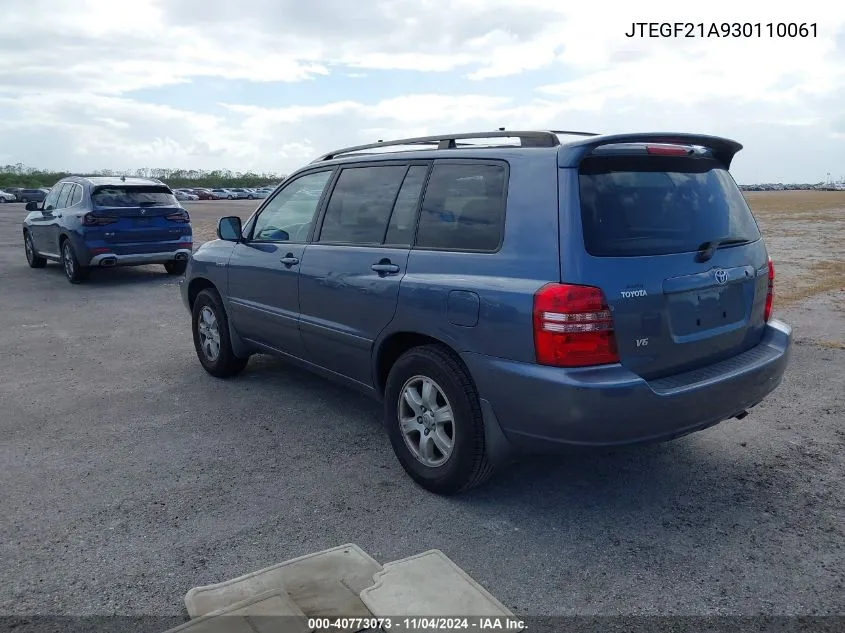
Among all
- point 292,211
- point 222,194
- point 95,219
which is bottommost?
point 95,219

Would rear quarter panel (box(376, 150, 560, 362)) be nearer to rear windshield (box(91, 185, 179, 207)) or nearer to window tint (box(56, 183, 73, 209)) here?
rear windshield (box(91, 185, 179, 207))

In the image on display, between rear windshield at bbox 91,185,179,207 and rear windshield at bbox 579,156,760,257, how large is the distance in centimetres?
1023

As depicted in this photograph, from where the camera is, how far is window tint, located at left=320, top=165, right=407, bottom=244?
4.34 m

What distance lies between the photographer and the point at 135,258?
12.0 meters

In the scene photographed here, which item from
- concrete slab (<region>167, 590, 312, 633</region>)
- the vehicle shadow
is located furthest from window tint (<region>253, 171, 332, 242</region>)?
the vehicle shadow

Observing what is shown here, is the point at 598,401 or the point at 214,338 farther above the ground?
the point at 598,401

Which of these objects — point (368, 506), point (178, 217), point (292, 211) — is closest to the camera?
point (368, 506)

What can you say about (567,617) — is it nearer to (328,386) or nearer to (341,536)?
(341,536)

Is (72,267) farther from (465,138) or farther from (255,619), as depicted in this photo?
(255,619)

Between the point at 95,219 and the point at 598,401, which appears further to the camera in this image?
the point at 95,219

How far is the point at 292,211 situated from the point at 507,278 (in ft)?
7.64

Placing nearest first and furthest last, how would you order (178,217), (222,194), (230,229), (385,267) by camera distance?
(385,267) → (230,229) → (178,217) → (222,194)

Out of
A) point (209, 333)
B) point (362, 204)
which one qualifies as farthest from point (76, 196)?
point (362, 204)

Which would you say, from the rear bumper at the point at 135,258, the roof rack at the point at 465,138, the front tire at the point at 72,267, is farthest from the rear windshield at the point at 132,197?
the roof rack at the point at 465,138
